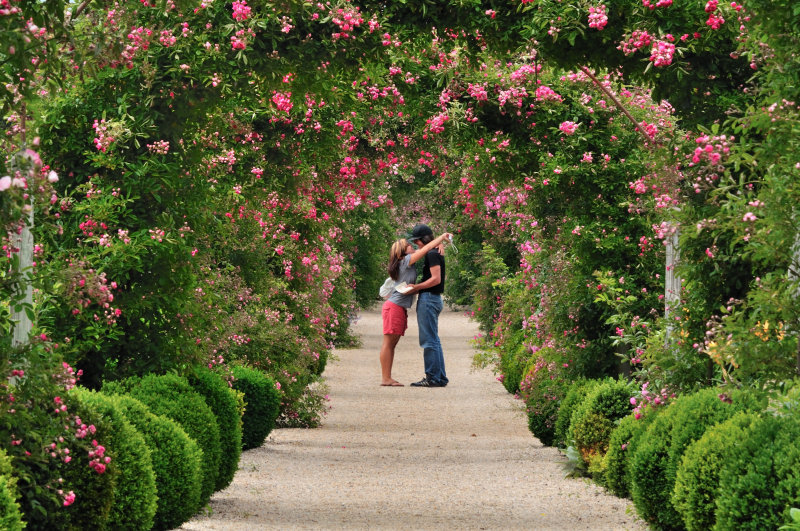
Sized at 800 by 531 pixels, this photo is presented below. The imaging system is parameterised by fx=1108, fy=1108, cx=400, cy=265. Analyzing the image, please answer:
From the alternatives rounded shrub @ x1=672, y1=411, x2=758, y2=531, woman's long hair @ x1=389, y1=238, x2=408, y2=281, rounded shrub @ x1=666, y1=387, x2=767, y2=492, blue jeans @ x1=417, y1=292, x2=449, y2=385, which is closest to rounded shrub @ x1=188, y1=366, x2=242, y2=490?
rounded shrub @ x1=666, y1=387, x2=767, y2=492

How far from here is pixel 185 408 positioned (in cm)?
698

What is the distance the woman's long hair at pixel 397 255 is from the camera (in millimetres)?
13008

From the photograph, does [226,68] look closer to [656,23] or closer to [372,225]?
[656,23]

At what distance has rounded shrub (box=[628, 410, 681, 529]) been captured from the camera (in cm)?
625

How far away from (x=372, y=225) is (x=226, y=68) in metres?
17.3

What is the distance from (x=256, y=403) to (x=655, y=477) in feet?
14.8

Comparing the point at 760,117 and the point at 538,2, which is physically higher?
the point at 538,2

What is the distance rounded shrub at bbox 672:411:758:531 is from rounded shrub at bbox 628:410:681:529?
567 millimetres

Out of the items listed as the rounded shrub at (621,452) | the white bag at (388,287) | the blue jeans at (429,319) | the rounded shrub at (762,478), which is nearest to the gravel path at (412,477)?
the rounded shrub at (621,452)

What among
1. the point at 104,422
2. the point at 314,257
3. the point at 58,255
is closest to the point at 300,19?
the point at 58,255

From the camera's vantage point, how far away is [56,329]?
270 inches

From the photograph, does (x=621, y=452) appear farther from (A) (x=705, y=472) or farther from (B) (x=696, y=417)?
(A) (x=705, y=472)

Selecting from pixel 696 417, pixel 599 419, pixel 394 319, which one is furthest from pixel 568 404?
pixel 394 319

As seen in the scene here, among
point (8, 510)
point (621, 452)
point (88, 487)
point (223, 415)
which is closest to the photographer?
point (8, 510)
